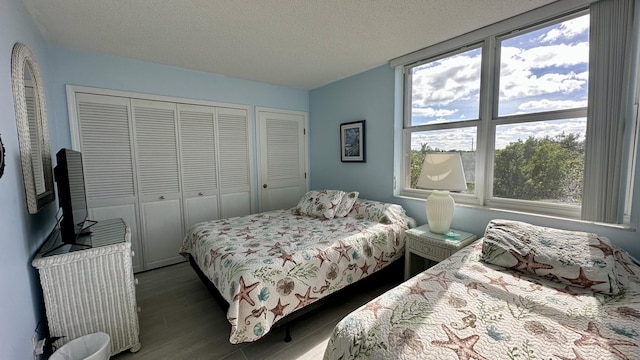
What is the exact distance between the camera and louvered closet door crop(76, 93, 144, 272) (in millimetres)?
2583

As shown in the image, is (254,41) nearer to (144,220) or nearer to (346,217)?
(346,217)

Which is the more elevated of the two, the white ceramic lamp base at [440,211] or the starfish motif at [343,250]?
the white ceramic lamp base at [440,211]

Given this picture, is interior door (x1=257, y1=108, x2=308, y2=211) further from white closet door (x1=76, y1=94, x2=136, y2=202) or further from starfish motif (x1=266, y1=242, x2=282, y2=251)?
starfish motif (x1=266, y1=242, x2=282, y2=251)

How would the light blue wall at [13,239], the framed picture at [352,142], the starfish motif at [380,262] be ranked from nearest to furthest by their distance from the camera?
the light blue wall at [13,239] < the starfish motif at [380,262] < the framed picture at [352,142]

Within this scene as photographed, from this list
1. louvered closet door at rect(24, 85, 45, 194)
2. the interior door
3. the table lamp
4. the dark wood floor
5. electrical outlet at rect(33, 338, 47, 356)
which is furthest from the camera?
the interior door

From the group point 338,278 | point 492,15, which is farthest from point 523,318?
→ point 492,15

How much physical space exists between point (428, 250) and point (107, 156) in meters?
3.39

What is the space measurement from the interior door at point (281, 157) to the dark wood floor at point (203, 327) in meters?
1.62

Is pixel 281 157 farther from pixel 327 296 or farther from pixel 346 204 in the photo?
pixel 327 296

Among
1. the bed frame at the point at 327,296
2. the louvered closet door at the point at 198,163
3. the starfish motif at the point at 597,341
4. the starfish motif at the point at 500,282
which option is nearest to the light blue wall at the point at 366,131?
the bed frame at the point at 327,296

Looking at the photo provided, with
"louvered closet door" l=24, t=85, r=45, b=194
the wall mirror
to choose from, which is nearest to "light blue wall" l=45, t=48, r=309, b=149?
the wall mirror

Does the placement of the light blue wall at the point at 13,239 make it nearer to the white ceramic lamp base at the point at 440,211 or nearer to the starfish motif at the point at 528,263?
the starfish motif at the point at 528,263

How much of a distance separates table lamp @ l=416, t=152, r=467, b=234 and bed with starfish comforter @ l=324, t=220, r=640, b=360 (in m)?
0.55

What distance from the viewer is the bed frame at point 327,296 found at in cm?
184
